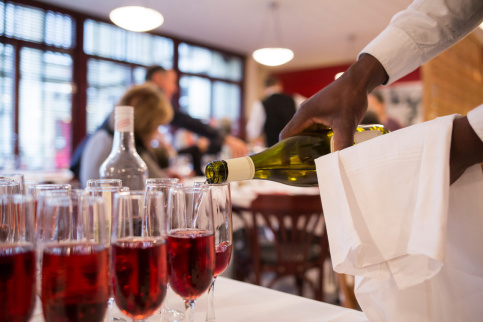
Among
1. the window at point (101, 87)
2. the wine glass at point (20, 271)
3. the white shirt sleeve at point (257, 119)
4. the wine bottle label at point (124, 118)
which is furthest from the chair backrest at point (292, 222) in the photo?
the window at point (101, 87)

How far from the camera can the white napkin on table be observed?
0.56m

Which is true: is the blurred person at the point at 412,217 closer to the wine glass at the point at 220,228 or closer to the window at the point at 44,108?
the wine glass at the point at 220,228

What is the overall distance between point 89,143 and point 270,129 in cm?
308

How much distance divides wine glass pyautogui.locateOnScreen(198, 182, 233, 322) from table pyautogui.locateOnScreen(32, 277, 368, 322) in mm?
60

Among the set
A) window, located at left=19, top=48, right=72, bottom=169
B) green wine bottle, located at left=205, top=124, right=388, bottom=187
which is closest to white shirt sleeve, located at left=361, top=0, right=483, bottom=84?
green wine bottle, located at left=205, top=124, right=388, bottom=187

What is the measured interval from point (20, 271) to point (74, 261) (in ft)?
0.19

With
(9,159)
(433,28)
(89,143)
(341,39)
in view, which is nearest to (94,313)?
(433,28)

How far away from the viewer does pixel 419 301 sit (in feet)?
2.15

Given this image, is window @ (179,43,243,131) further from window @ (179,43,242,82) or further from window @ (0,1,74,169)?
window @ (0,1,74,169)

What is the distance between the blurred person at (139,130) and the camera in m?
1.98

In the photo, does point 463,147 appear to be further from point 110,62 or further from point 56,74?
point 110,62

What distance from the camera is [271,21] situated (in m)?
6.83

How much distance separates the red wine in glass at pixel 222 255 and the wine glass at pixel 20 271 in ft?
1.09

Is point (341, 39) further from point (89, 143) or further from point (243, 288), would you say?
point (243, 288)
